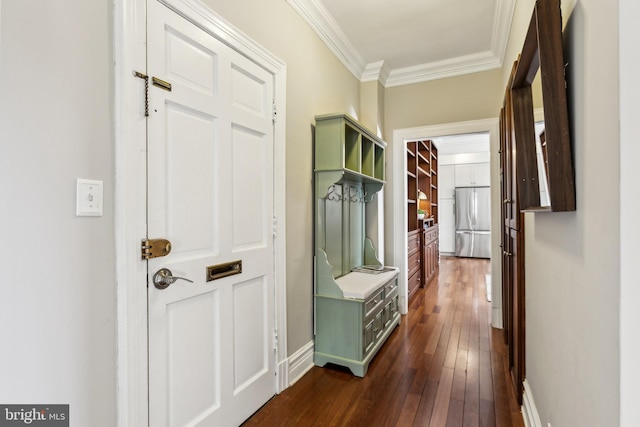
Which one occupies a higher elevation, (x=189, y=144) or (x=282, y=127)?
(x=282, y=127)

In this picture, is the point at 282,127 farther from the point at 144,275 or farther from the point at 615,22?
the point at 615,22

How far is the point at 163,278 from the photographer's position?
1.34 meters

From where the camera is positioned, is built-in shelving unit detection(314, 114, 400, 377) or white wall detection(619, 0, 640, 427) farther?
built-in shelving unit detection(314, 114, 400, 377)

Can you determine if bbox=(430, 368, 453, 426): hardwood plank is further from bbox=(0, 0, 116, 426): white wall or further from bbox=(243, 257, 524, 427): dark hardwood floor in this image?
bbox=(0, 0, 116, 426): white wall

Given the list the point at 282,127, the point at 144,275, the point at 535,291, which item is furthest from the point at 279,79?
the point at 535,291

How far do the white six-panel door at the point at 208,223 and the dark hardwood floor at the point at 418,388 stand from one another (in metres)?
0.26

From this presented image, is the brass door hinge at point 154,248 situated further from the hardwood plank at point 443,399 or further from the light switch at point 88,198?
the hardwood plank at point 443,399

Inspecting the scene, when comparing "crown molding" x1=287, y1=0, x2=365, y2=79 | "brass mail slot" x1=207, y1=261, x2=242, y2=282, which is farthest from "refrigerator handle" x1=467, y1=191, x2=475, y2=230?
"brass mail slot" x1=207, y1=261, x2=242, y2=282

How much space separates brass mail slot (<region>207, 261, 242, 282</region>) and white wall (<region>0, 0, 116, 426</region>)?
1.53 feet

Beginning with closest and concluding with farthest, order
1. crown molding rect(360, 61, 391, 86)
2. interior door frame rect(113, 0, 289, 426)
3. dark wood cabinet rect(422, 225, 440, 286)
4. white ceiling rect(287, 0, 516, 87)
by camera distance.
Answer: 1. interior door frame rect(113, 0, 289, 426)
2. white ceiling rect(287, 0, 516, 87)
3. crown molding rect(360, 61, 391, 86)
4. dark wood cabinet rect(422, 225, 440, 286)

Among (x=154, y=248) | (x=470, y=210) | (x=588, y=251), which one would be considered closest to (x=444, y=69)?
(x=588, y=251)

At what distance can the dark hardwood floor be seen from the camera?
72.1 inches

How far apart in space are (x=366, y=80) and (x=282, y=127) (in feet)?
6.14

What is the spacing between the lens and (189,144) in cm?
148
